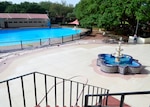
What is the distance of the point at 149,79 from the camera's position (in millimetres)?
8945

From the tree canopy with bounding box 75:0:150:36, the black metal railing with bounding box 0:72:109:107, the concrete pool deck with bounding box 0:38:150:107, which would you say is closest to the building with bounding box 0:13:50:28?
the tree canopy with bounding box 75:0:150:36

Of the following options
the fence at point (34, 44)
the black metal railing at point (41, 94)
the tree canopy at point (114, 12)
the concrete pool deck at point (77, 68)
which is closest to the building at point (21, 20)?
the fence at point (34, 44)

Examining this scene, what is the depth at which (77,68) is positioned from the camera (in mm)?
10273

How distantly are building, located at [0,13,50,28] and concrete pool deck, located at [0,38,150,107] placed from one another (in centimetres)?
1872

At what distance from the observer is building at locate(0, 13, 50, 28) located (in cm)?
2920

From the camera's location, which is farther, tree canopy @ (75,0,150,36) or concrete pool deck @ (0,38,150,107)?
tree canopy @ (75,0,150,36)

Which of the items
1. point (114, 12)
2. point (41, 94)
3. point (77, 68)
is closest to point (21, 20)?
point (114, 12)

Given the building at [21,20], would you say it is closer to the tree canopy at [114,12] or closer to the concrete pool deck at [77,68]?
the tree canopy at [114,12]

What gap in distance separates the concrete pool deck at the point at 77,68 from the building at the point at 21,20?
18716 mm

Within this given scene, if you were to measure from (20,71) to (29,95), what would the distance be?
3.11 m

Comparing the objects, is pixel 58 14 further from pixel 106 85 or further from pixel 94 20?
pixel 106 85

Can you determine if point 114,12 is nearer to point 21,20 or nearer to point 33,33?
point 33,33

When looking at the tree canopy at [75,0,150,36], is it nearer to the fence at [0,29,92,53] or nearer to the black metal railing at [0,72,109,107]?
the fence at [0,29,92,53]

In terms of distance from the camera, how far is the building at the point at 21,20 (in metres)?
29.2
